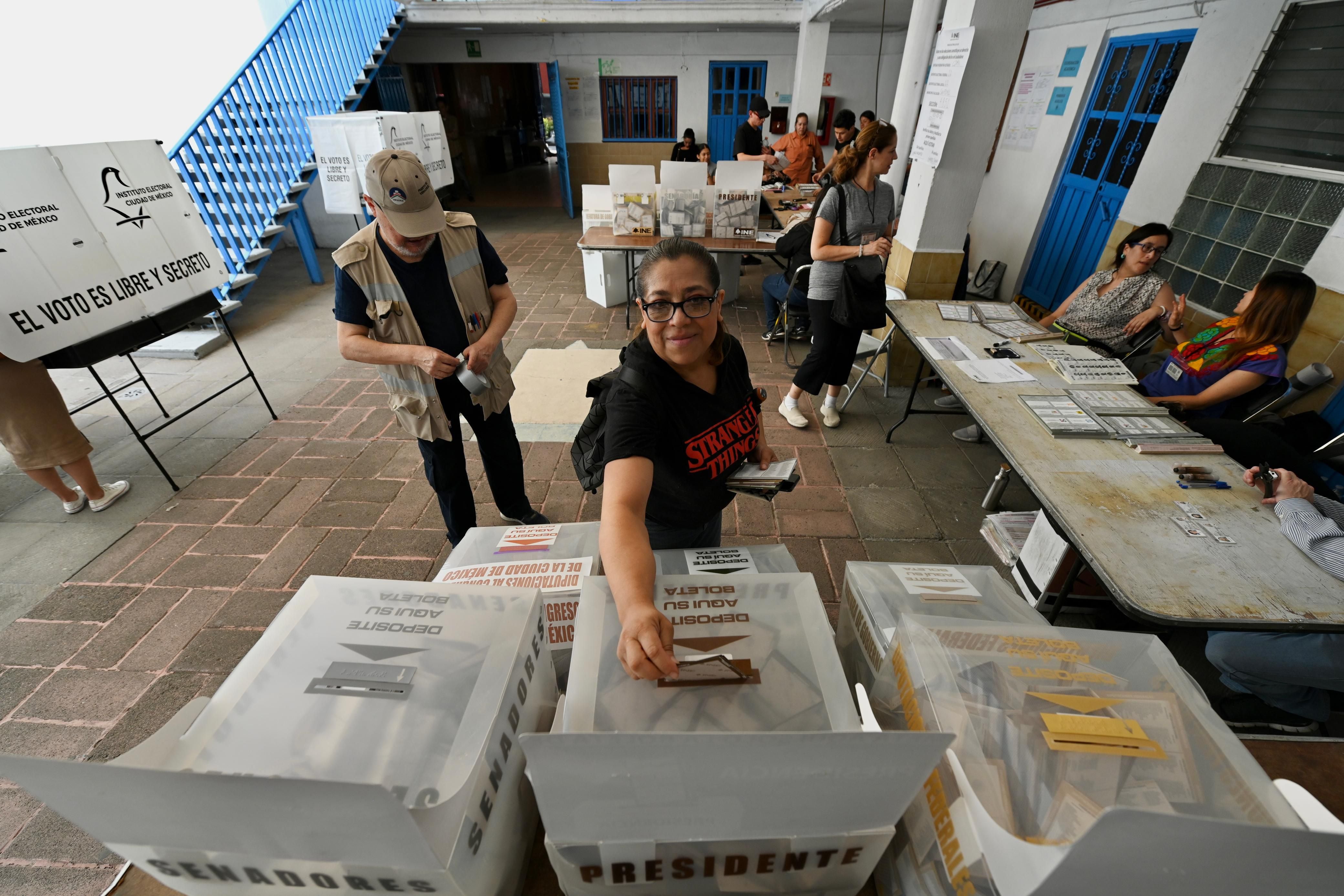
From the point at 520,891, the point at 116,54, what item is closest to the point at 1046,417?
the point at 520,891

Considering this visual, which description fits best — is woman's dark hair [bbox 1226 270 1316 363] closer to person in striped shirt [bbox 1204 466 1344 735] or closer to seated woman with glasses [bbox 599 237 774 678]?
person in striped shirt [bbox 1204 466 1344 735]

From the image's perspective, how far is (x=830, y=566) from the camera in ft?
9.27

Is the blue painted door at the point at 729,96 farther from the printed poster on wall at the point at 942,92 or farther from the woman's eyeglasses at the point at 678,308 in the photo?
the woman's eyeglasses at the point at 678,308

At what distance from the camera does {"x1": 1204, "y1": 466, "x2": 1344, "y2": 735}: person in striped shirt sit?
170 cm

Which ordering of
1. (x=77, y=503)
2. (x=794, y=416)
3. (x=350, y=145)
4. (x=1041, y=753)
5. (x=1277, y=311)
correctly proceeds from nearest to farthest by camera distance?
(x=1041, y=753)
(x=1277, y=311)
(x=77, y=503)
(x=794, y=416)
(x=350, y=145)

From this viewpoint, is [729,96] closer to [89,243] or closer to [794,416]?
[794,416]

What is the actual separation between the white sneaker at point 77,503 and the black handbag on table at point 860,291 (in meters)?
4.60

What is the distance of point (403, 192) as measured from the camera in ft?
6.05

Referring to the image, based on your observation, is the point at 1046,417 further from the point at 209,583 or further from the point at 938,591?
the point at 209,583

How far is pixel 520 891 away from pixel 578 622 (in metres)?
0.41

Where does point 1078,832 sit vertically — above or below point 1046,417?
above

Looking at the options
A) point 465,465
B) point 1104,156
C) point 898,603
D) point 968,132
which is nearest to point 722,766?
point 898,603

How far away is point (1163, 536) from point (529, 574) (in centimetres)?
202

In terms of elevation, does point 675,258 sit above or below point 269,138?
above
